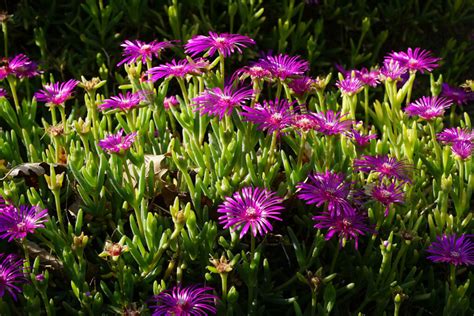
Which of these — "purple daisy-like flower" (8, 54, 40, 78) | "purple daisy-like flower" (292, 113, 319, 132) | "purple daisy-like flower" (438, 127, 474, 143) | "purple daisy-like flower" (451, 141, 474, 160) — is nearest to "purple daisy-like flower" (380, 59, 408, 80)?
"purple daisy-like flower" (438, 127, 474, 143)

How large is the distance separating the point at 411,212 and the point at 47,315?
92 cm

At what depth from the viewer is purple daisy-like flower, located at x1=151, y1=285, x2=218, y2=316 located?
1.55m

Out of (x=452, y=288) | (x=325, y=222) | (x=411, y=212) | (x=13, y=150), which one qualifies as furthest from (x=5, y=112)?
(x=452, y=288)

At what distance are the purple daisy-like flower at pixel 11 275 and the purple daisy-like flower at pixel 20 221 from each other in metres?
0.05

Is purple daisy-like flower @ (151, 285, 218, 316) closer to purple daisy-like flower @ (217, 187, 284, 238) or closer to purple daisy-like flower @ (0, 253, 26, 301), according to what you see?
purple daisy-like flower @ (217, 187, 284, 238)

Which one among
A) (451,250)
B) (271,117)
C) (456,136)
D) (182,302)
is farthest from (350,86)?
(182,302)

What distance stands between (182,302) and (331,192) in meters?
0.41

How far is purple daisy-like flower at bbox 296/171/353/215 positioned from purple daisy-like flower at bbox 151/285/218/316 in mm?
304

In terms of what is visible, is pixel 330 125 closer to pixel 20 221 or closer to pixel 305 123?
pixel 305 123

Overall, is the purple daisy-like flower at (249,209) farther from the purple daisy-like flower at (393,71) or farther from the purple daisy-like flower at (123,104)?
the purple daisy-like flower at (393,71)

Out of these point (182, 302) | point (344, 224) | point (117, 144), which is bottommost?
point (182, 302)

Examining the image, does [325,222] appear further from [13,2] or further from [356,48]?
[13,2]

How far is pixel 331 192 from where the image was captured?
1701 millimetres

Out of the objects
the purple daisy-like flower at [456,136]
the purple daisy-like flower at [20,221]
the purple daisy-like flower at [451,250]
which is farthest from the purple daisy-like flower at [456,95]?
the purple daisy-like flower at [20,221]
